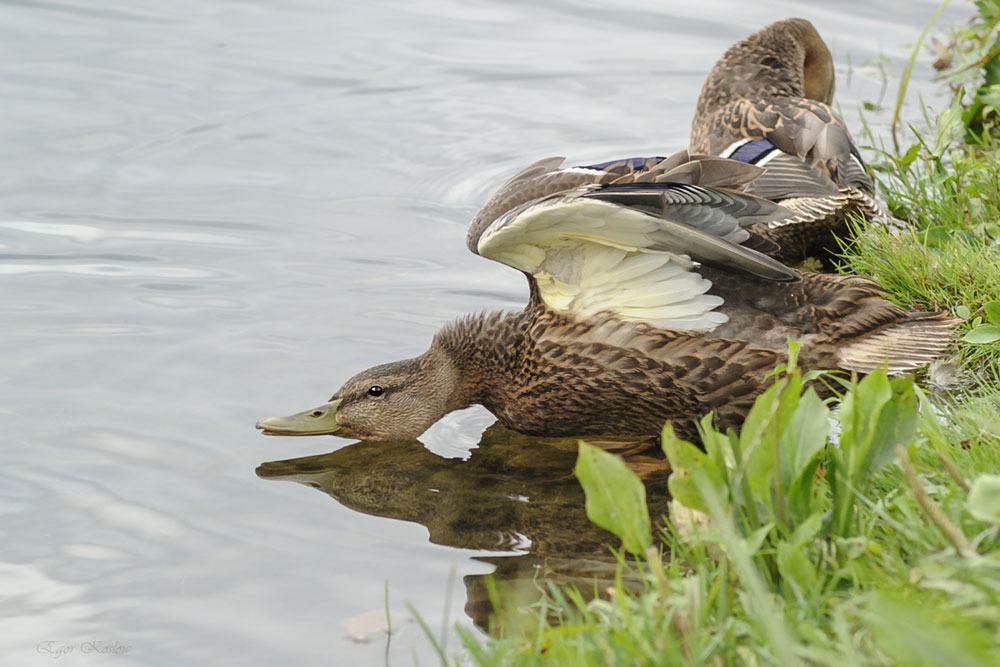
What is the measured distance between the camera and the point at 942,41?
8.46m

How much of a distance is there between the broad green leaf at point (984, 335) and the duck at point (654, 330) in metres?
0.38

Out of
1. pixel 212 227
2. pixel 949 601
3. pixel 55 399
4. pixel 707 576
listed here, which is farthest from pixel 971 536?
pixel 212 227

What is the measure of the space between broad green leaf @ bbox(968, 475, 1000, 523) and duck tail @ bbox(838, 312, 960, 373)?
191 cm

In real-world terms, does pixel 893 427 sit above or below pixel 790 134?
below

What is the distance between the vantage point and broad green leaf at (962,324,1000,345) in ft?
12.1

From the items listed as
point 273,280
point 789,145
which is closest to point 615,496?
point 273,280

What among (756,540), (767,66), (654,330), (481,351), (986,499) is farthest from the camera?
(767,66)

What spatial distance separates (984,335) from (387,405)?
203 cm

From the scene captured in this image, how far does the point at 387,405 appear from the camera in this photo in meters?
4.47

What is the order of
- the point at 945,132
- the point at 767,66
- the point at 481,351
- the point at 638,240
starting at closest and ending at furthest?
the point at 638,240 → the point at 481,351 → the point at 945,132 → the point at 767,66

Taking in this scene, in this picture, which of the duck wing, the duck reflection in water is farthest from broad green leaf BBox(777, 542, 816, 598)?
the duck wing

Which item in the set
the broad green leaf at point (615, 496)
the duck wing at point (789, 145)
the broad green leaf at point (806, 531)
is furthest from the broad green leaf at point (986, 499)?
the duck wing at point (789, 145)

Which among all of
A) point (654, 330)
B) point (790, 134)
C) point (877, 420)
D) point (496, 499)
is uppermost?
point (790, 134)

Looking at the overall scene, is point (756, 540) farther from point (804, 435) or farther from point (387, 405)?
point (387, 405)
